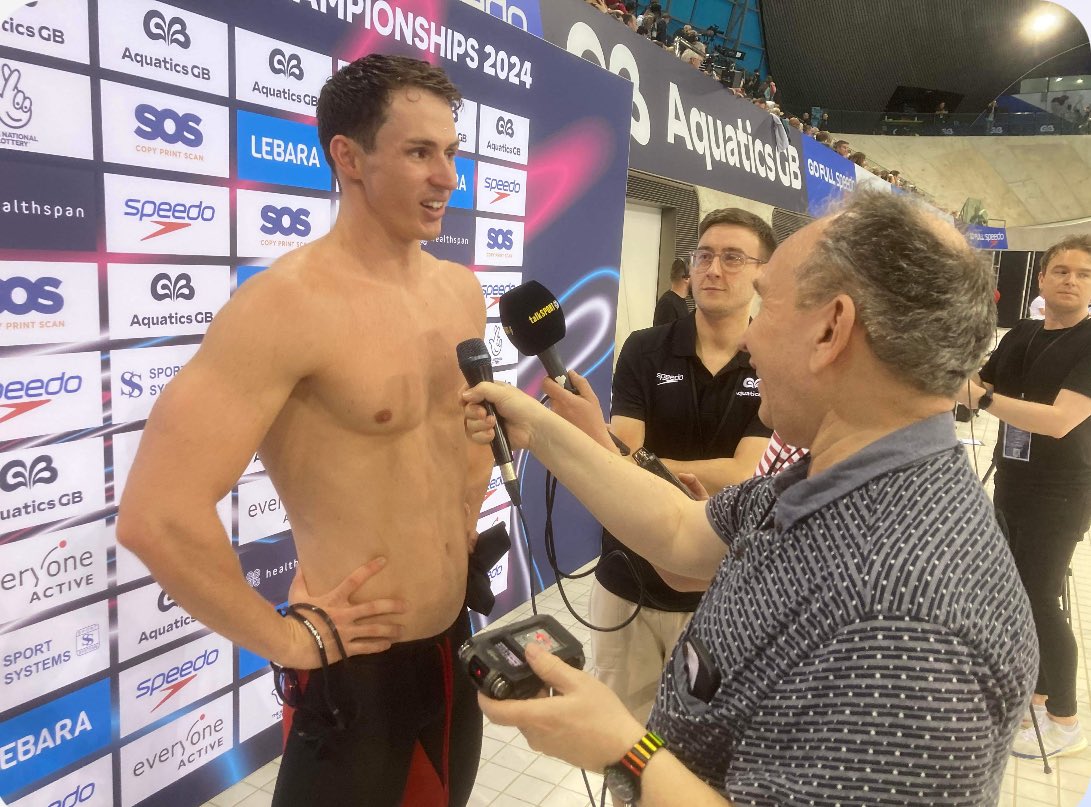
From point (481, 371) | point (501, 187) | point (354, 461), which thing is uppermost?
point (501, 187)

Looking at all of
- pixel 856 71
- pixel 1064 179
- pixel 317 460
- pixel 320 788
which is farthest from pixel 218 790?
pixel 856 71

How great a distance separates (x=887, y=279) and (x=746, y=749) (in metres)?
0.50

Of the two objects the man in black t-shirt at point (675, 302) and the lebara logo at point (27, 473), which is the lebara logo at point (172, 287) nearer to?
the lebara logo at point (27, 473)

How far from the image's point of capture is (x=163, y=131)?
69.3 inches

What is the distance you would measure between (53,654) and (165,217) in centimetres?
110


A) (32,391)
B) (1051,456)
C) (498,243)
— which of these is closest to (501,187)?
(498,243)

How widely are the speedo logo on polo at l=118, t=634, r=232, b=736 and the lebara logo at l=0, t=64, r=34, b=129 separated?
134cm

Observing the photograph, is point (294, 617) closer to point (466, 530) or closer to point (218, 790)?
point (466, 530)

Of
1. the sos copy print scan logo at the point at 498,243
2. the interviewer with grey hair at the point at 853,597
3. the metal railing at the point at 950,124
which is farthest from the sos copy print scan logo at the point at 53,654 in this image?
the metal railing at the point at 950,124

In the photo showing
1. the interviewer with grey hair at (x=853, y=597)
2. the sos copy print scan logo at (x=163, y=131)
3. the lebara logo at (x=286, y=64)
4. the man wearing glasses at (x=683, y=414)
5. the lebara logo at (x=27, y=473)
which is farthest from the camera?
the lebara logo at (x=286, y=64)

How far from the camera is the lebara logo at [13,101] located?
1455 mm

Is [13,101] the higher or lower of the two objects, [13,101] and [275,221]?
the higher

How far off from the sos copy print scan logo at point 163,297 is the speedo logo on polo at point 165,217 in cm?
5

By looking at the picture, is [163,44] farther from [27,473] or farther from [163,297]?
[27,473]
